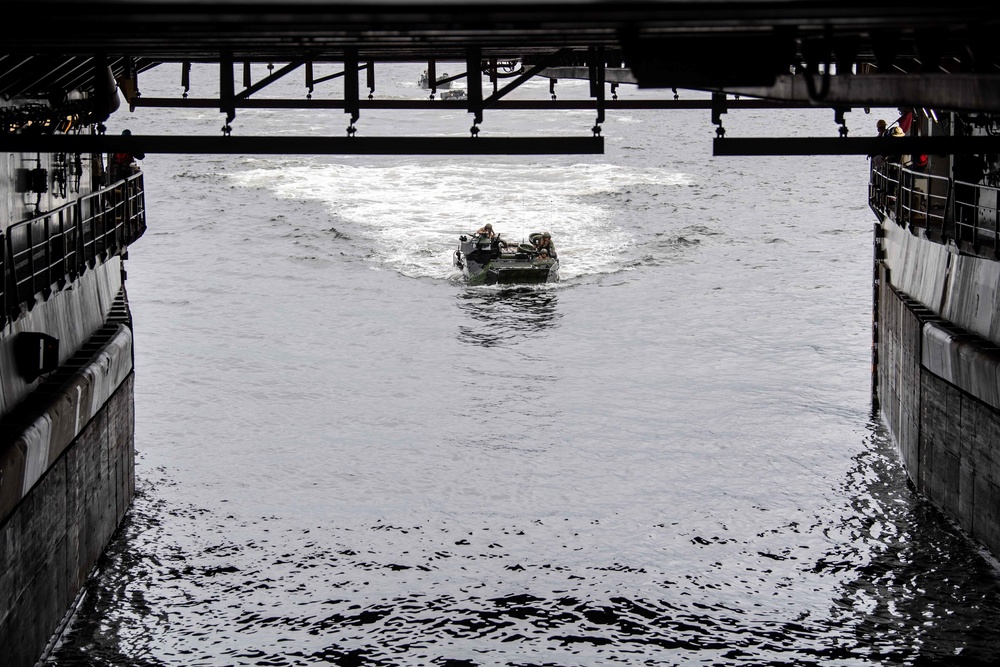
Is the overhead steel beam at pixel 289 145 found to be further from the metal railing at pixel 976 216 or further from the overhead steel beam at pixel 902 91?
the metal railing at pixel 976 216

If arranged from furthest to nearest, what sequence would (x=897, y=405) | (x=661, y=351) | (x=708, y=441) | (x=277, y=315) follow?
(x=277, y=315) < (x=661, y=351) < (x=708, y=441) < (x=897, y=405)

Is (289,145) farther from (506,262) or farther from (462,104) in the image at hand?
(506,262)

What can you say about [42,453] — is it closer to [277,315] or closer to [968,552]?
[968,552]

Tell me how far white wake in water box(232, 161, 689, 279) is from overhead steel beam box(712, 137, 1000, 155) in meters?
36.9

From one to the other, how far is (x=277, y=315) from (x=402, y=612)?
1176 inches

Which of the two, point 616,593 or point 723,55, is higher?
point 723,55

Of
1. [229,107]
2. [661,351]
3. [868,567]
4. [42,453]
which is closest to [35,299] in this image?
[42,453]

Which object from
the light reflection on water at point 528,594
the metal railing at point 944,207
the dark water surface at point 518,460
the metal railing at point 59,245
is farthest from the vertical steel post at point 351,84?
the metal railing at point 944,207

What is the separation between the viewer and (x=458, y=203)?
73.5m

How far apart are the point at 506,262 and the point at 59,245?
1186 inches

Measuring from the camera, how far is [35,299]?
62.3ft

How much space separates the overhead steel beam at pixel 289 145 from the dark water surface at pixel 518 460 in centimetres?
797

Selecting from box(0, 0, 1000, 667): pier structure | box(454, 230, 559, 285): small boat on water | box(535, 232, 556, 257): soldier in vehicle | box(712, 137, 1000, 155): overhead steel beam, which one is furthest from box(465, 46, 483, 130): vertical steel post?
box(535, 232, 556, 257): soldier in vehicle

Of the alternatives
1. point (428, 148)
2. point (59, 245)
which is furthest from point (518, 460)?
point (428, 148)
